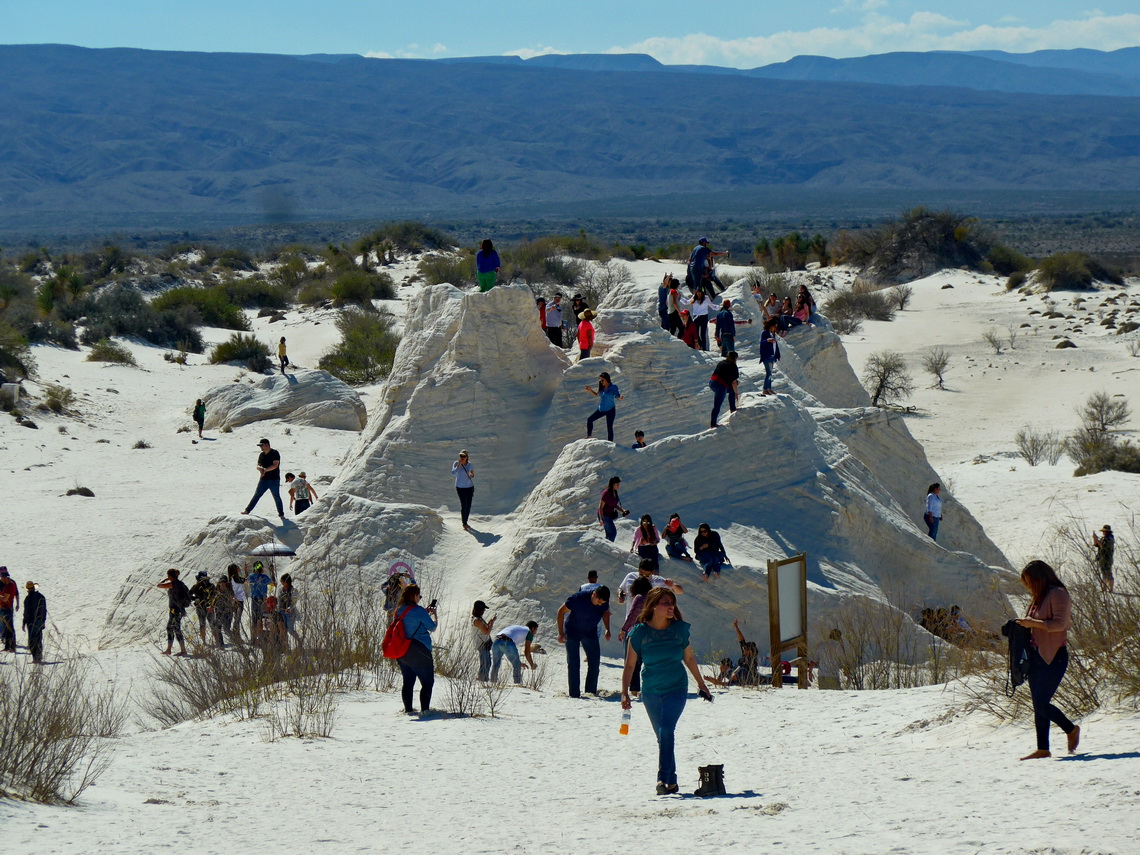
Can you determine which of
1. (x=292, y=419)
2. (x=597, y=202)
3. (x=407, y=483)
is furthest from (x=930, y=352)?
(x=597, y=202)

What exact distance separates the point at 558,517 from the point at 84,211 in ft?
535

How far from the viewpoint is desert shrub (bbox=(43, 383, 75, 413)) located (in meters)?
32.0

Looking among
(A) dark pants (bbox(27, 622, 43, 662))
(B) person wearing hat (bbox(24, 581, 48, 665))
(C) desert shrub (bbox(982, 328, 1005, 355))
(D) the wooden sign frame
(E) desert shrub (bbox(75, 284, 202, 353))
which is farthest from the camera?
(E) desert shrub (bbox(75, 284, 202, 353))

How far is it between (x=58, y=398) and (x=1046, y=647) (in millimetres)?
29906

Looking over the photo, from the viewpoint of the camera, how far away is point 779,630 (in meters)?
11.5

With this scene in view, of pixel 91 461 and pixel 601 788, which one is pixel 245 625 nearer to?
pixel 601 788

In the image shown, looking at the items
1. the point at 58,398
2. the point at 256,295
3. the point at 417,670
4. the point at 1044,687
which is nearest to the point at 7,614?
the point at 417,670

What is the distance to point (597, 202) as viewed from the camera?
168125 mm

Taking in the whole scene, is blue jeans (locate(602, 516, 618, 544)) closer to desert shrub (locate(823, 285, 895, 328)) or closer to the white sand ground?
the white sand ground

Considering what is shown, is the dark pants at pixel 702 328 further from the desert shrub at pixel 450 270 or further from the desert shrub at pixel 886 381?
the desert shrub at pixel 450 270

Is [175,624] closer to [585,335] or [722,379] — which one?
[585,335]

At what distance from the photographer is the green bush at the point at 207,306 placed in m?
48.2

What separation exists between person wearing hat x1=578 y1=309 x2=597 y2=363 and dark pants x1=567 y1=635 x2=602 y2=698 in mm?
6530

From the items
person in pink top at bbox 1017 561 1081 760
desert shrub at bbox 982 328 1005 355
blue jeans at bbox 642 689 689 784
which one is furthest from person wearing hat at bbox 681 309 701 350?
desert shrub at bbox 982 328 1005 355
